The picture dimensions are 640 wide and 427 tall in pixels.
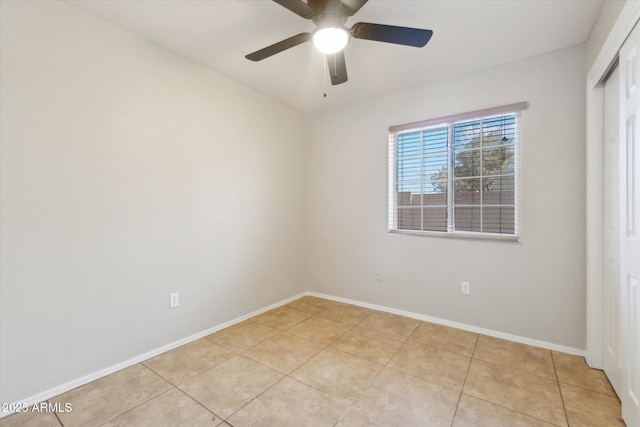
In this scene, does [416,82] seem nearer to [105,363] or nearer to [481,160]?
[481,160]

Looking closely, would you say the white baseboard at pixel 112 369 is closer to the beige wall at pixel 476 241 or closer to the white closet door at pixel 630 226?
the beige wall at pixel 476 241

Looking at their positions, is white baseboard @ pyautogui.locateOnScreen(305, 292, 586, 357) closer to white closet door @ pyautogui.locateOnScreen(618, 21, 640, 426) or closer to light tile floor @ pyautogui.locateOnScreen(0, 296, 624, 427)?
light tile floor @ pyautogui.locateOnScreen(0, 296, 624, 427)

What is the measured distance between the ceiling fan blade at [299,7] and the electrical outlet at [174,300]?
2296mm

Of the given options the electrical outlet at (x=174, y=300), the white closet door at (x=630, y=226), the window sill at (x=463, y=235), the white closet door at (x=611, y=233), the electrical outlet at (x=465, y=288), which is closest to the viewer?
the white closet door at (x=630, y=226)

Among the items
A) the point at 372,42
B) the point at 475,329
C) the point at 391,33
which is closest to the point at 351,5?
the point at 391,33

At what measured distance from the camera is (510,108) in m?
2.43

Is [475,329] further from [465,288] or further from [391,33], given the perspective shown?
[391,33]

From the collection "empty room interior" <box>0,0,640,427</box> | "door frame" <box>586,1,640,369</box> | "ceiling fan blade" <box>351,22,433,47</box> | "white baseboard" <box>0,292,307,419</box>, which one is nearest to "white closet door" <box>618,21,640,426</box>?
"empty room interior" <box>0,0,640,427</box>

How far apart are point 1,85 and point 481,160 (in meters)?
3.56

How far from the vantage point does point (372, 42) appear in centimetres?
217

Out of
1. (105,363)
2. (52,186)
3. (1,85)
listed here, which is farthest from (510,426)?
(1,85)

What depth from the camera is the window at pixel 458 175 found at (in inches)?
98.5

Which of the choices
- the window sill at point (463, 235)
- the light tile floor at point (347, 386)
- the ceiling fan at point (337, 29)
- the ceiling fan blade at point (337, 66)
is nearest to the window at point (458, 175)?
the window sill at point (463, 235)

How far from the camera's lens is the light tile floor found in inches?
61.1
